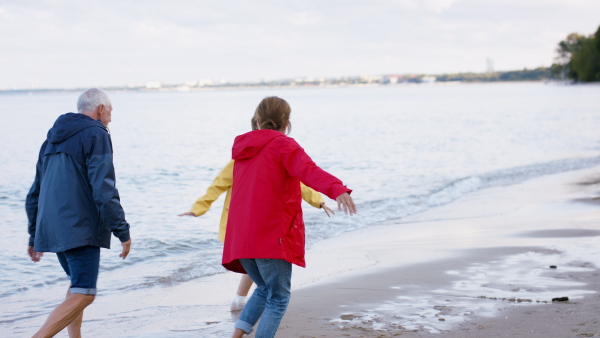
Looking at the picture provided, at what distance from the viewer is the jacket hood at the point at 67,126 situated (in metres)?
4.10

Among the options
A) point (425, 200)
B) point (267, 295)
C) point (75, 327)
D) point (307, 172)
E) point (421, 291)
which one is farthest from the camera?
point (425, 200)

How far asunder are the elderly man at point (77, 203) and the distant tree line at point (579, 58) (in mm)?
131130

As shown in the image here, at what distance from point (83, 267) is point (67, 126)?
0.87 meters

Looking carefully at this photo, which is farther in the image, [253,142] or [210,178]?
[210,178]

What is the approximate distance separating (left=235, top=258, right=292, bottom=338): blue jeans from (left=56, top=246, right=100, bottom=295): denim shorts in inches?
37.4

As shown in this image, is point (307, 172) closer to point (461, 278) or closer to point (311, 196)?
point (311, 196)

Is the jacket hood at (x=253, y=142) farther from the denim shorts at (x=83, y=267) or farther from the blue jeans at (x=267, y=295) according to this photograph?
the denim shorts at (x=83, y=267)

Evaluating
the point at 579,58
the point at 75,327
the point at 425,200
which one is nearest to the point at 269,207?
the point at 75,327

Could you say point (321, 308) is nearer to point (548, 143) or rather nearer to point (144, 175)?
point (144, 175)

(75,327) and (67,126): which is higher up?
(67,126)

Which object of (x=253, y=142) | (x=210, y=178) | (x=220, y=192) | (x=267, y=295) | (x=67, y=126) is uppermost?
(x=67, y=126)

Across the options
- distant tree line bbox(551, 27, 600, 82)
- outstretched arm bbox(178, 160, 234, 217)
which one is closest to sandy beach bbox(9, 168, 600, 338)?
outstretched arm bbox(178, 160, 234, 217)

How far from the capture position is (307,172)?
3.73 metres

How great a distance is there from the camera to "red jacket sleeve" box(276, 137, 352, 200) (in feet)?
11.9
